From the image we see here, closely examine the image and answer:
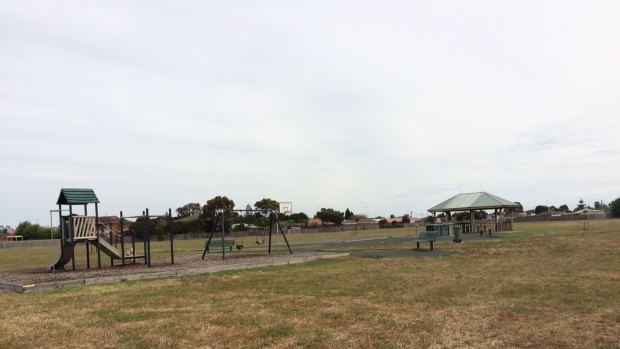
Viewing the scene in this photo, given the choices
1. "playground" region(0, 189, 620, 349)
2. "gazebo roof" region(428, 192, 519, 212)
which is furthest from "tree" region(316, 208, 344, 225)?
"playground" region(0, 189, 620, 349)

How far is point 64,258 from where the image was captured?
1700 centimetres

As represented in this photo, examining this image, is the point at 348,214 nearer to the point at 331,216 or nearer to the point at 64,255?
the point at 331,216

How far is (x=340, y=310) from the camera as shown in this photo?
855cm

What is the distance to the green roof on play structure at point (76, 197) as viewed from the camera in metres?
17.4

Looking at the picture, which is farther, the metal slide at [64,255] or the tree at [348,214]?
the tree at [348,214]

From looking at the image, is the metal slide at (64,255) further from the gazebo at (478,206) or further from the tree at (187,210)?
the tree at (187,210)

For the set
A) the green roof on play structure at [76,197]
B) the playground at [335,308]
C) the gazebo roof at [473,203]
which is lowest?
the playground at [335,308]

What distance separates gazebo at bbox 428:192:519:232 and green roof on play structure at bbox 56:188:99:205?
28573mm

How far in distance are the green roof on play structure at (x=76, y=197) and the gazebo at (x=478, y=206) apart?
28573 millimetres

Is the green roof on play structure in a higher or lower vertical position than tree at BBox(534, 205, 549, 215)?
higher

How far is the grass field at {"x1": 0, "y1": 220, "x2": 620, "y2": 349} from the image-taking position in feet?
21.9

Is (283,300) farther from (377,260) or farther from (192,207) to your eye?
(192,207)

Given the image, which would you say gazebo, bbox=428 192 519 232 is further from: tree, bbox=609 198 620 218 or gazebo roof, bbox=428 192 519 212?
tree, bbox=609 198 620 218

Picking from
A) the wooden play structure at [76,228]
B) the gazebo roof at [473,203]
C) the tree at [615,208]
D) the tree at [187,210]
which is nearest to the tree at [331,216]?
the tree at [187,210]
